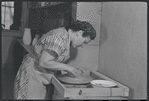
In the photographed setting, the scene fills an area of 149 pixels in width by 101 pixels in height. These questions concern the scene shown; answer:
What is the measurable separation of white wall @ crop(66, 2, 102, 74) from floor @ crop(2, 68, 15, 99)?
1.52m

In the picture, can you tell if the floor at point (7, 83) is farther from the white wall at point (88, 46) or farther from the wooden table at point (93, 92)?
the wooden table at point (93, 92)

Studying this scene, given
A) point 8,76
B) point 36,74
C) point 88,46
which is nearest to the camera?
point 36,74

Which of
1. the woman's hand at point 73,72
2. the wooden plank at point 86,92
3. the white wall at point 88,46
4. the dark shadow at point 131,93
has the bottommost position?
the dark shadow at point 131,93

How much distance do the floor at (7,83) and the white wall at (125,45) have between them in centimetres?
181

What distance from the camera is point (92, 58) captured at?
272cm

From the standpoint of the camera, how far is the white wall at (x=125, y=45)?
181cm

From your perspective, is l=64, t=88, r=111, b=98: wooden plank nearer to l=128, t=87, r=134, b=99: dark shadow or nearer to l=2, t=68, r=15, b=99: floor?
l=128, t=87, r=134, b=99: dark shadow

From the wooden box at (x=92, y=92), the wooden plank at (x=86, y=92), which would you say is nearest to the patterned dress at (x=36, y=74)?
the wooden box at (x=92, y=92)

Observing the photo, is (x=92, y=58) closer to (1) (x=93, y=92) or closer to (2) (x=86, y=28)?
(2) (x=86, y=28)

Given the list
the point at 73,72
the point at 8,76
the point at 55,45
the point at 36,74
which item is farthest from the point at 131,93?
the point at 8,76

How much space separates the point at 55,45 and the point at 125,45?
0.64 metres

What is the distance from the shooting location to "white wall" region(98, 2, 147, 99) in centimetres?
181

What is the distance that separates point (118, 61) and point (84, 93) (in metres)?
0.63

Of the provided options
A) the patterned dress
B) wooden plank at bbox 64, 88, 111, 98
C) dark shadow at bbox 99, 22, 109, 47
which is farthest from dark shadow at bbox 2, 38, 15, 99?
wooden plank at bbox 64, 88, 111, 98
